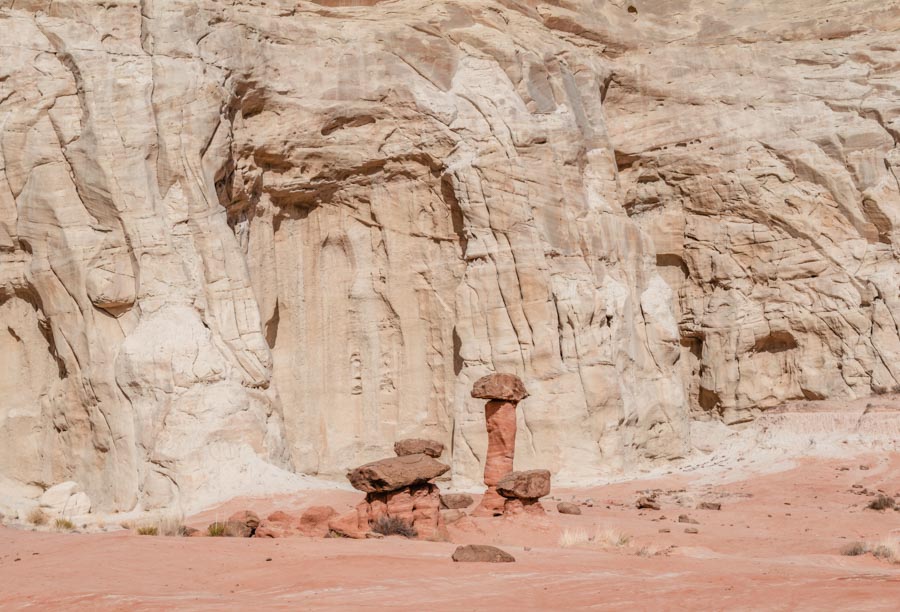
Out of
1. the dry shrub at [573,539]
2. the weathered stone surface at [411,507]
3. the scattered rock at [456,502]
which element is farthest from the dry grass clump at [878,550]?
the scattered rock at [456,502]

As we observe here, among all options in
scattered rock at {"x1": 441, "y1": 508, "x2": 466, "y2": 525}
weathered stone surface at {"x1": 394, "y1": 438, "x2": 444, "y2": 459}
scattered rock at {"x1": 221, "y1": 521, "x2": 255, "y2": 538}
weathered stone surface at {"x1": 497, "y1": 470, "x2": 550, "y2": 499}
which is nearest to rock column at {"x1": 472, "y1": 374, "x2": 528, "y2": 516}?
weathered stone surface at {"x1": 394, "y1": 438, "x2": 444, "y2": 459}

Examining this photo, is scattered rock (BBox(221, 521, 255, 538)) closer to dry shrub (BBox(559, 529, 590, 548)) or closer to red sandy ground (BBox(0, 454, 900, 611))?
red sandy ground (BBox(0, 454, 900, 611))

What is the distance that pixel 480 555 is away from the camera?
1234cm

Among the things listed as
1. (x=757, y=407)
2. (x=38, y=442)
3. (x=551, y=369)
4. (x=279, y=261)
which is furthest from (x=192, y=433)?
(x=757, y=407)

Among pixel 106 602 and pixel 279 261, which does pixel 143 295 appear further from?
pixel 106 602

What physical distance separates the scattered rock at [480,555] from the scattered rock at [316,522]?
291 centimetres

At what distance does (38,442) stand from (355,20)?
12129 mm

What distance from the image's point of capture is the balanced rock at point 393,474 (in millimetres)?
16297

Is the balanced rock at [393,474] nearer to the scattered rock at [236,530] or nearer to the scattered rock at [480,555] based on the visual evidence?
the scattered rock at [236,530]

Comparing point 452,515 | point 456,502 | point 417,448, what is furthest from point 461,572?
point 456,502

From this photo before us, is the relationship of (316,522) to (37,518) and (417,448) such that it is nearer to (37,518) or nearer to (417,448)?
(417,448)

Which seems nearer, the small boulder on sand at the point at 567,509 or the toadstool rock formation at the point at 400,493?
the toadstool rock formation at the point at 400,493

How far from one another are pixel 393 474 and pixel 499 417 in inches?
174

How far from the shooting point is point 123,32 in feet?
80.9
